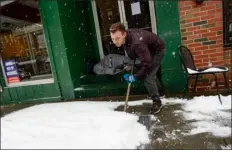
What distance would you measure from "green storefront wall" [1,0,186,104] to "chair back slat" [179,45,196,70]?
250mm

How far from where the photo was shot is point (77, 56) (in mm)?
6207

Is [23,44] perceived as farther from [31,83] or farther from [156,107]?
[156,107]

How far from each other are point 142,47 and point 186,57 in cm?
125

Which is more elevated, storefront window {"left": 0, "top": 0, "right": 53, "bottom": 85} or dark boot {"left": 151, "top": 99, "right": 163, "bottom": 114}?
storefront window {"left": 0, "top": 0, "right": 53, "bottom": 85}

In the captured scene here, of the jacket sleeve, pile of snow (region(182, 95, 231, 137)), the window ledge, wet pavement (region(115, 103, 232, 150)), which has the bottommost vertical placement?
wet pavement (region(115, 103, 232, 150))

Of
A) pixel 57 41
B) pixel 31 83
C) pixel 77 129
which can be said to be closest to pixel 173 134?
pixel 77 129

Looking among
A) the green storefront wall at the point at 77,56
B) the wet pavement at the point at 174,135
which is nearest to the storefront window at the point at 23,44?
the green storefront wall at the point at 77,56

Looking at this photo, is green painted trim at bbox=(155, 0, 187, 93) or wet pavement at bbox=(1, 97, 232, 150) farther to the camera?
green painted trim at bbox=(155, 0, 187, 93)

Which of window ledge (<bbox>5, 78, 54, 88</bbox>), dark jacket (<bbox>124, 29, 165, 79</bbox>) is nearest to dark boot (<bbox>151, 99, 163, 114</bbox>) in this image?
dark jacket (<bbox>124, 29, 165, 79</bbox>)

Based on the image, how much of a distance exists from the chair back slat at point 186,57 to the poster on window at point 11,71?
197 inches

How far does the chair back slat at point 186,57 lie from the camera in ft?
14.5

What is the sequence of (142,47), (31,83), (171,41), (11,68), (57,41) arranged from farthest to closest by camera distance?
(11,68) → (31,83) → (57,41) → (171,41) → (142,47)

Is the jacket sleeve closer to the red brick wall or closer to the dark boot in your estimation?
the dark boot

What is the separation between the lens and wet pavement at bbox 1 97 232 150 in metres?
2.92
